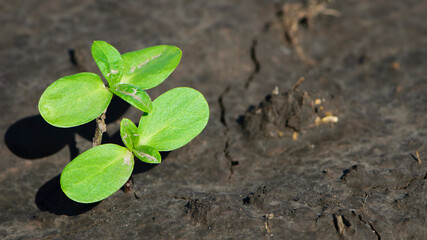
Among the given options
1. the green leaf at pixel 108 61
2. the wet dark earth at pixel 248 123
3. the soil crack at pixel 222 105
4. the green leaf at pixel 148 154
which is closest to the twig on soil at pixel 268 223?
the wet dark earth at pixel 248 123

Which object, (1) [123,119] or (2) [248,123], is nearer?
(1) [123,119]

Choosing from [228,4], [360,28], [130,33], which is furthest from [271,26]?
[130,33]

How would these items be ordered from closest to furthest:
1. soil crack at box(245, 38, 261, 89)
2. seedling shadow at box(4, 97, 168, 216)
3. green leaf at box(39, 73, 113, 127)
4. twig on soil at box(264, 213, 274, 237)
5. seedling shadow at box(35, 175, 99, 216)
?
green leaf at box(39, 73, 113, 127), twig on soil at box(264, 213, 274, 237), seedling shadow at box(35, 175, 99, 216), seedling shadow at box(4, 97, 168, 216), soil crack at box(245, 38, 261, 89)

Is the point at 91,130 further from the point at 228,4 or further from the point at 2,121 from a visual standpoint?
the point at 228,4

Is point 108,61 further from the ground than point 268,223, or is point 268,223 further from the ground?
point 108,61

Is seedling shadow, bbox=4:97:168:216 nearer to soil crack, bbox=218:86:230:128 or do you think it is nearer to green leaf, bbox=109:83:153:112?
soil crack, bbox=218:86:230:128

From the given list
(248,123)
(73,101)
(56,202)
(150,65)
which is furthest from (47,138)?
(248,123)

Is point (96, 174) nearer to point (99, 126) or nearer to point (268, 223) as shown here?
point (99, 126)

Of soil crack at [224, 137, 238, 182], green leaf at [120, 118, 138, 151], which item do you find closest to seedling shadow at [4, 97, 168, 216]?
soil crack at [224, 137, 238, 182]
